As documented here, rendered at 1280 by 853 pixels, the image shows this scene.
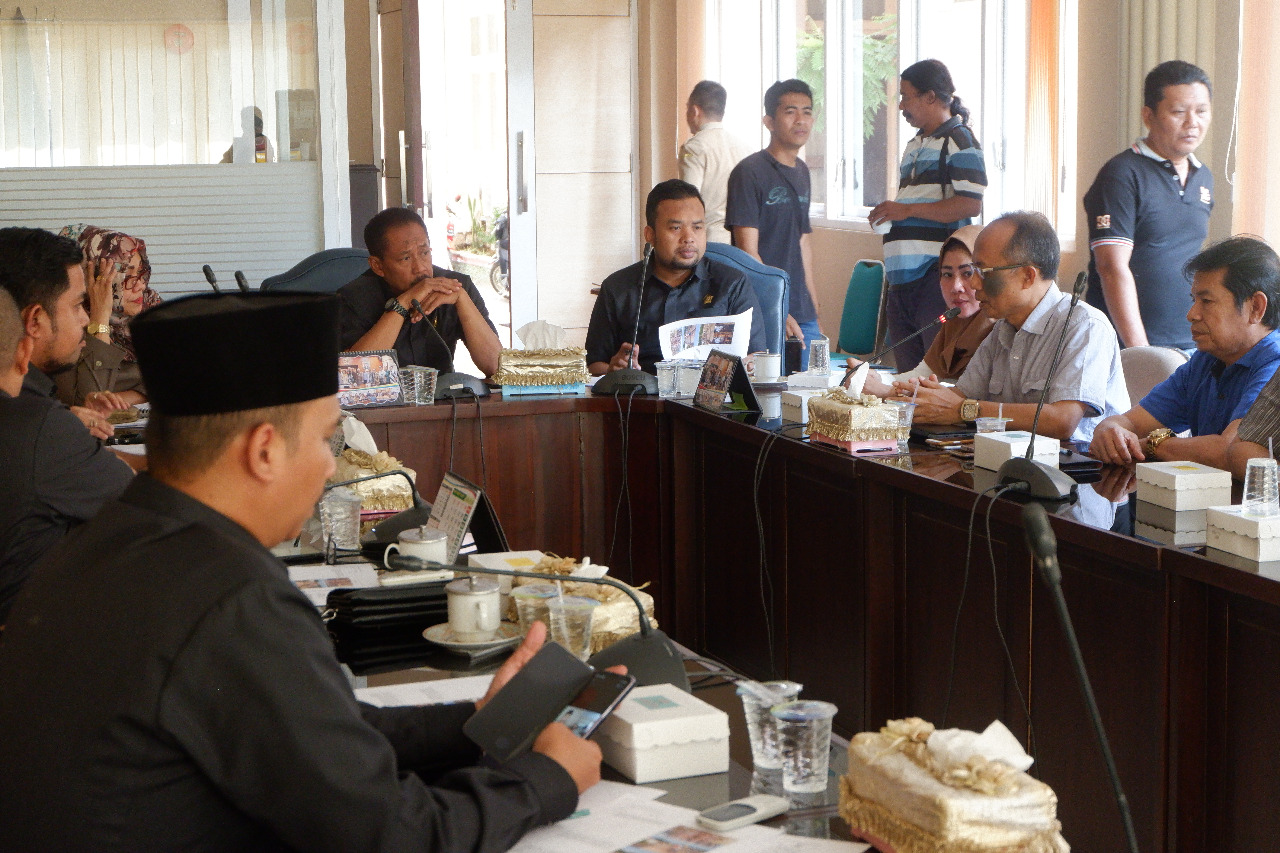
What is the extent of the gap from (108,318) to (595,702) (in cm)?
335

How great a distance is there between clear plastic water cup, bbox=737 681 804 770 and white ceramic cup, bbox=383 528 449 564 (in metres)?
0.79

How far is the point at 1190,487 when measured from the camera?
2.13 metres

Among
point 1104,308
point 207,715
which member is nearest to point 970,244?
point 1104,308

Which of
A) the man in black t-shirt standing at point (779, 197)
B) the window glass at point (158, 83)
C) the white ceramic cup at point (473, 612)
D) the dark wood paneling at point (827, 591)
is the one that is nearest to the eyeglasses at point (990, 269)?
the dark wood paneling at point (827, 591)

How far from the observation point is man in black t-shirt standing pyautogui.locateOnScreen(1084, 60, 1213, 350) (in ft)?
13.7

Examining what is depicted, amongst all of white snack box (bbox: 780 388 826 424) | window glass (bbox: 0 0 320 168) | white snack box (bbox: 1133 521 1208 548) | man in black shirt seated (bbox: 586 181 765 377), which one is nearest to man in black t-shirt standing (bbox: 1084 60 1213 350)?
man in black shirt seated (bbox: 586 181 765 377)

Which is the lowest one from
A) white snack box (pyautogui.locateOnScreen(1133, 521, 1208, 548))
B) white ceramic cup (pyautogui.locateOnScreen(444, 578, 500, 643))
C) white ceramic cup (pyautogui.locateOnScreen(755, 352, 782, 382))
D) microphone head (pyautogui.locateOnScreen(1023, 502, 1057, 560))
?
white ceramic cup (pyautogui.locateOnScreen(444, 578, 500, 643))

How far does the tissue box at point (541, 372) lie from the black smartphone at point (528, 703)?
2.37 m

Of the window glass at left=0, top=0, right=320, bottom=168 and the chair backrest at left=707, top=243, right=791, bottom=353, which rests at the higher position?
the window glass at left=0, top=0, right=320, bottom=168

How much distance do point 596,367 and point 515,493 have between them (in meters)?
0.63

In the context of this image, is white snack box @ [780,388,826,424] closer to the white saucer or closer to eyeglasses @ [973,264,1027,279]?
eyeglasses @ [973,264,1027,279]

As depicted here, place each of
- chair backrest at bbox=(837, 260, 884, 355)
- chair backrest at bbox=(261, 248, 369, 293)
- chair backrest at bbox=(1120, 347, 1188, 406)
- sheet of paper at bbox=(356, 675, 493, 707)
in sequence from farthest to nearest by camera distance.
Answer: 1. chair backrest at bbox=(837, 260, 884, 355)
2. chair backrest at bbox=(261, 248, 369, 293)
3. chair backrest at bbox=(1120, 347, 1188, 406)
4. sheet of paper at bbox=(356, 675, 493, 707)

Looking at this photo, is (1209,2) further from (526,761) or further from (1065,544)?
(526,761)

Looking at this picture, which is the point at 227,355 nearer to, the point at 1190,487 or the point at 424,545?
the point at 424,545
